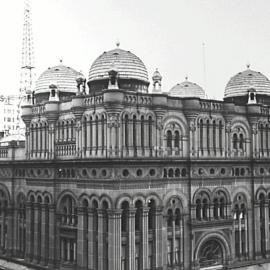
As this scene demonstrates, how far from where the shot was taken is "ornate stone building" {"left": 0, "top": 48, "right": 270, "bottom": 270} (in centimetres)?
4322

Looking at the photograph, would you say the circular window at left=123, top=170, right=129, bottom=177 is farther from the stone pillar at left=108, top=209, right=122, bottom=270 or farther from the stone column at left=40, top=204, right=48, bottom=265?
the stone column at left=40, top=204, right=48, bottom=265

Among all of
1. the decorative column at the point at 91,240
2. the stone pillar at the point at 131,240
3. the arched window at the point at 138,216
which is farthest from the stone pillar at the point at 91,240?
the arched window at the point at 138,216

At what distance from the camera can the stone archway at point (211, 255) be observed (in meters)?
48.5

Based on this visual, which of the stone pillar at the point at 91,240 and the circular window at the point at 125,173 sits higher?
the circular window at the point at 125,173

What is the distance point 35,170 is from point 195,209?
57.1ft

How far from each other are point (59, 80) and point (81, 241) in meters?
19.2

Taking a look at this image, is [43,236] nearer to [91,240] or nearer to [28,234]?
[28,234]

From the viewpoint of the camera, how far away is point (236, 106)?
170 ft

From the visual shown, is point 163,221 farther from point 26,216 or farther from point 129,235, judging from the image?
point 26,216

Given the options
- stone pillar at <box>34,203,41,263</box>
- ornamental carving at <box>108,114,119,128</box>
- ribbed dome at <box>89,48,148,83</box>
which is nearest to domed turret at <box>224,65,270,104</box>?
ribbed dome at <box>89,48,148,83</box>

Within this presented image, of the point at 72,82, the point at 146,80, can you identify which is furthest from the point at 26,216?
the point at 146,80

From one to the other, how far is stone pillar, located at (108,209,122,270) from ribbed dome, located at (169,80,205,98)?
17.5 meters

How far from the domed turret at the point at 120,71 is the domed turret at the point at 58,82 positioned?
6.90 m

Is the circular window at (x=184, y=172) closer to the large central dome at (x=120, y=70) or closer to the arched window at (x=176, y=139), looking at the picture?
the arched window at (x=176, y=139)
